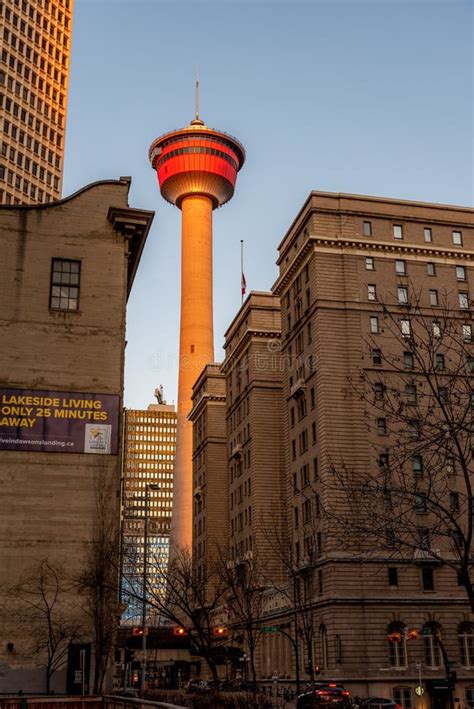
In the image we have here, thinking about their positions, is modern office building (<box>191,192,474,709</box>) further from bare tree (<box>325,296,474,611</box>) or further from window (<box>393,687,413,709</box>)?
bare tree (<box>325,296,474,611</box>)

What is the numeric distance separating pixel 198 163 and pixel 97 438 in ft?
431

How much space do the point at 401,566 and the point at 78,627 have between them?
3865 centimetres

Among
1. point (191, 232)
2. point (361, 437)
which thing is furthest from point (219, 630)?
point (191, 232)

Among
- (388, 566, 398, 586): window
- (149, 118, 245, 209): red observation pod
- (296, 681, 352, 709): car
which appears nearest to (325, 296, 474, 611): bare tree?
(388, 566, 398, 586): window

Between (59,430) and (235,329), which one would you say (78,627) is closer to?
(59,430)


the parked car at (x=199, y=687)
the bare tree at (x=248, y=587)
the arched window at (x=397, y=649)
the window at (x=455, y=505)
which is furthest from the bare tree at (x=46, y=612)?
the bare tree at (x=248, y=587)

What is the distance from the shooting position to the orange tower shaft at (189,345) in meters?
154

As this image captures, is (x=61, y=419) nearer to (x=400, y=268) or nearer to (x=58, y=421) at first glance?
(x=58, y=421)

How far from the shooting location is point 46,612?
137ft

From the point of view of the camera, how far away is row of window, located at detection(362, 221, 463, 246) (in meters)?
84.4

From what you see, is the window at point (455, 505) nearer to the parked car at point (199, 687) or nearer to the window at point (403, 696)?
the window at point (403, 696)

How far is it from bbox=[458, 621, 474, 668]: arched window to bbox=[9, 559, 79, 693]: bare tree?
4244 cm

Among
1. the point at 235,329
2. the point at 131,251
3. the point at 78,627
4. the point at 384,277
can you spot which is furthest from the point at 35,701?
the point at 235,329

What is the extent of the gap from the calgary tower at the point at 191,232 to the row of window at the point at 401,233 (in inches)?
2932
